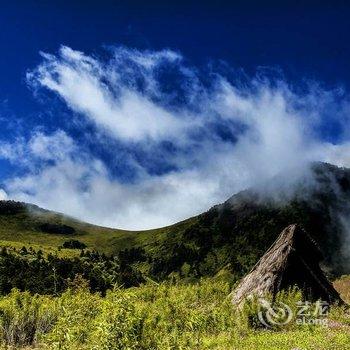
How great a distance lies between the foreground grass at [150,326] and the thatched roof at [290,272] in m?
3.78

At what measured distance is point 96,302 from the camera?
37.8 metres

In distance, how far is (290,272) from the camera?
136ft

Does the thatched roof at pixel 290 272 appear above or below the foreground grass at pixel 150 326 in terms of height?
above

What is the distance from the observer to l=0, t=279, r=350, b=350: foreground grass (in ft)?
55.1

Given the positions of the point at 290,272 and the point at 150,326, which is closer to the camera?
the point at 150,326

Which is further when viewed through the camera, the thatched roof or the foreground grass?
the thatched roof

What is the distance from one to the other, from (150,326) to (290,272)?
20.8 m

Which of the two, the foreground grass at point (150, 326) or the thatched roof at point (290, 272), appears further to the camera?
the thatched roof at point (290, 272)

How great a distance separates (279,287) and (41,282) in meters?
80.0

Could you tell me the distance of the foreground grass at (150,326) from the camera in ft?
55.1

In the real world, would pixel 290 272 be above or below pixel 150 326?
above

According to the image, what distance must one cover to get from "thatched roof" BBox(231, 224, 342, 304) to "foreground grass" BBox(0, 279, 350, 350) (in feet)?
12.4

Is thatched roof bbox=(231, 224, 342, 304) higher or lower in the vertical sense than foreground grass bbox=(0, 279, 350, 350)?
higher

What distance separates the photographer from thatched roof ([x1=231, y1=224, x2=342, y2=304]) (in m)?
40.2
